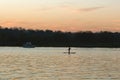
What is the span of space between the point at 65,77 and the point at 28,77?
13.2 feet

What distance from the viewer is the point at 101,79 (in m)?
49.1

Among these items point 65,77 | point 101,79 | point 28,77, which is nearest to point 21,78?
point 28,77

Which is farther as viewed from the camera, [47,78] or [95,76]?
[95,76]

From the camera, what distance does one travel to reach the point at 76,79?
48906 millimetres

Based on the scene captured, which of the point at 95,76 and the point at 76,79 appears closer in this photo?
the point at 76,79

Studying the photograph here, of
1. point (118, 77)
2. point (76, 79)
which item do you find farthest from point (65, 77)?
point (118, 77)

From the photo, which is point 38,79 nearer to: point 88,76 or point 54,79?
point 54,79

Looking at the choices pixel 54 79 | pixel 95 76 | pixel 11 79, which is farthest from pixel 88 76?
pixel 11 79

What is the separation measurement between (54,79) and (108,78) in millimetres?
5999

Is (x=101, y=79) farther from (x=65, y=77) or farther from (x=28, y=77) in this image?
(x=28, y=77)

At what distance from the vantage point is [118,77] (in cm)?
5088

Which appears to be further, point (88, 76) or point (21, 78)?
point (88, 76)

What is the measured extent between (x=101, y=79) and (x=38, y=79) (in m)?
6.69

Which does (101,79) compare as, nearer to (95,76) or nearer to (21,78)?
(95,76)
